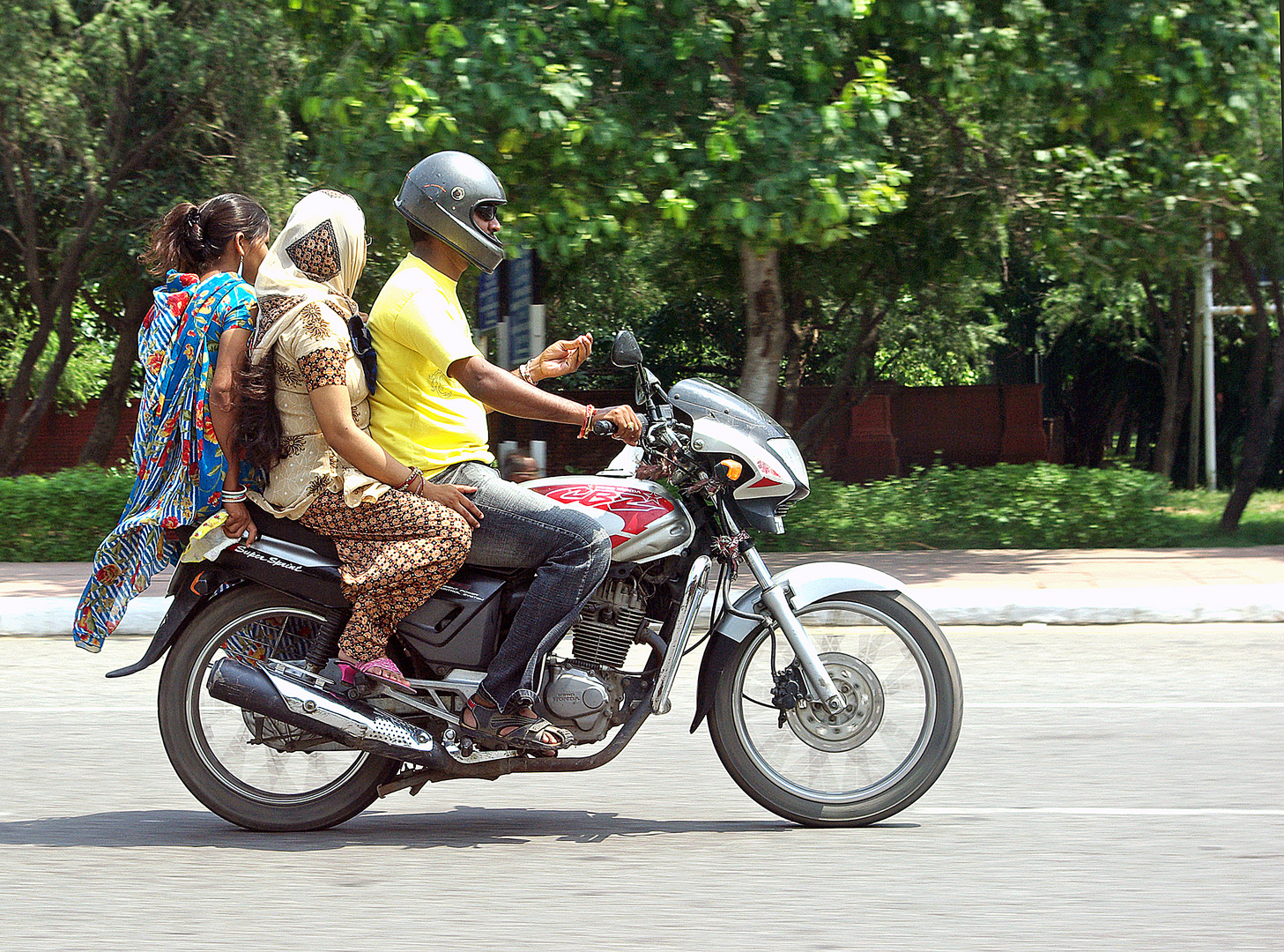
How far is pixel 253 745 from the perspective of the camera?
4.82m

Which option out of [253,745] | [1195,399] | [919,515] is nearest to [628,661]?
[253,745]

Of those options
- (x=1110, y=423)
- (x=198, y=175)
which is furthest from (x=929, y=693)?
(x=1110, y=423)

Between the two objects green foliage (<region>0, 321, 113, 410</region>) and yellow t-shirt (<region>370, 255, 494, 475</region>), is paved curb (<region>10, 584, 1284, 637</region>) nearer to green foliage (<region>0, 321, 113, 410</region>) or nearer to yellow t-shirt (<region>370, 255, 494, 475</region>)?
yellow t-shirt (<region>370, 255, 494, 475</region>)

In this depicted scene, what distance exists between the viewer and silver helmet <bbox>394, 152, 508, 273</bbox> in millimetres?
4520

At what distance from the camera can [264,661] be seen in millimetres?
4668

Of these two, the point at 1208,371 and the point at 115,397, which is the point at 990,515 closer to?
the point at 1208,371

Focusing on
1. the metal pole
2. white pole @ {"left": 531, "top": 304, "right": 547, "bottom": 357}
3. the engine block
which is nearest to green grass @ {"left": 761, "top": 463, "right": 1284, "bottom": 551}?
white pole @ {"left": 531, "top": 304, "right": 547, "bottom": 357}

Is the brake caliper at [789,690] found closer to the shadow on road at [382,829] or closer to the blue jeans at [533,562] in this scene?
the shadow on road at [382,829]

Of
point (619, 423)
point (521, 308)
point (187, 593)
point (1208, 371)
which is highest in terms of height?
point (521, 308)

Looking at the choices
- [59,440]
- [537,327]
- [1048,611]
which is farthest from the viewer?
[59,440]

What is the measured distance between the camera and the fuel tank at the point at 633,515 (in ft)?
15.0

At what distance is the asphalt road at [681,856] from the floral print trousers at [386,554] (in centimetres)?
72

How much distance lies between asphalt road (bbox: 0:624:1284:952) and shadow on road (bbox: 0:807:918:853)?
0.01m

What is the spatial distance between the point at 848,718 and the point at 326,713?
1.63 metres
